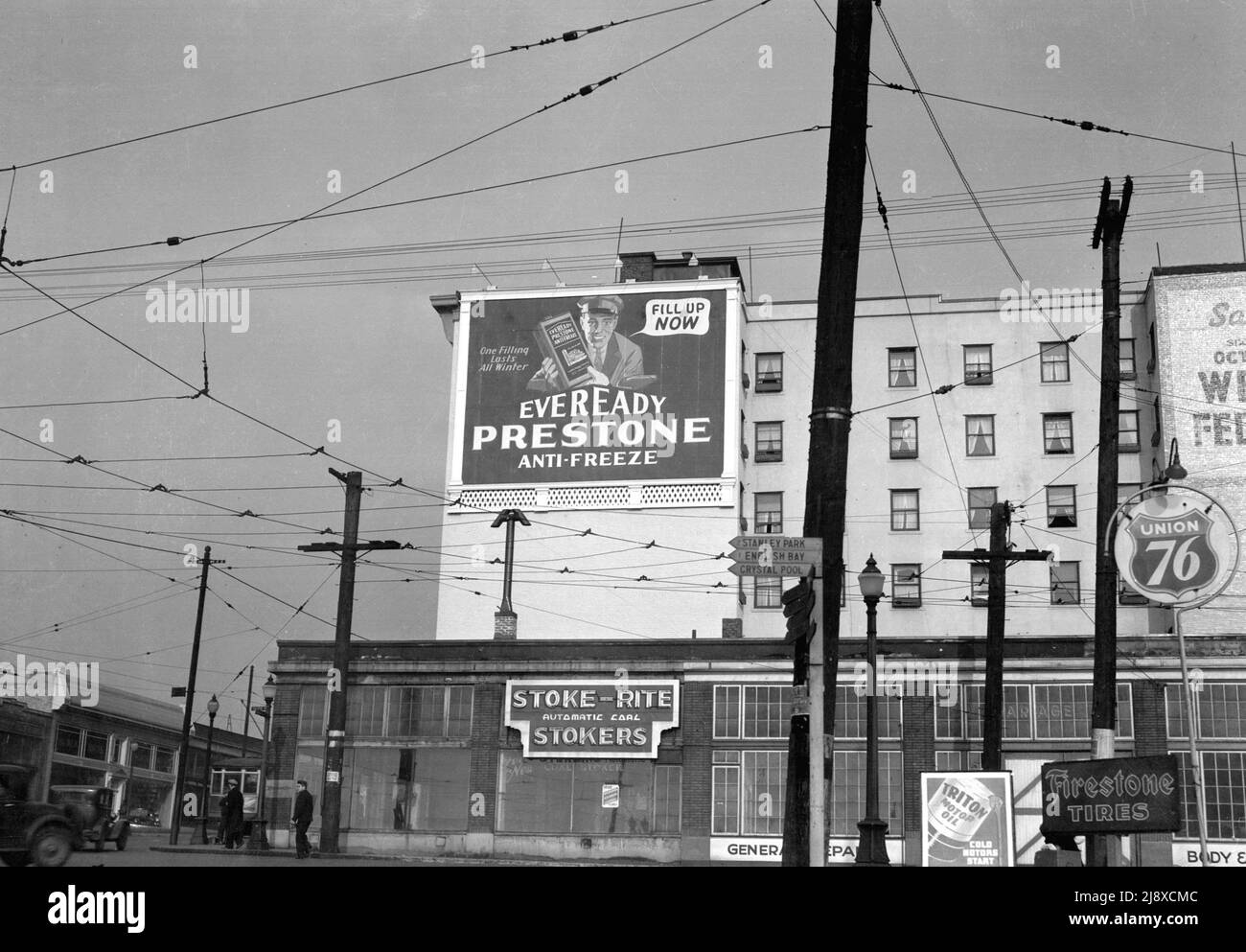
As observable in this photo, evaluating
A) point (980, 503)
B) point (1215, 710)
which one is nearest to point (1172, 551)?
point (1215, 710)

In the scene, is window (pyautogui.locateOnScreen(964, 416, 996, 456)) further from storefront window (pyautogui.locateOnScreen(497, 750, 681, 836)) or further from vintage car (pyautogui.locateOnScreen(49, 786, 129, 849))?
vintage car (pyautogui.locateOnScreen(49, 786, 129, 849))

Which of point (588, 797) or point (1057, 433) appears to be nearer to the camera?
point (588, 797)

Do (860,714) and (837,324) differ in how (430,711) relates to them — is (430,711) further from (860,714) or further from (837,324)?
(837,324)

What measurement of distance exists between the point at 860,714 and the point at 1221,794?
10.2 meters

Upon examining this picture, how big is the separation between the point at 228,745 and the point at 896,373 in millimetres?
60270

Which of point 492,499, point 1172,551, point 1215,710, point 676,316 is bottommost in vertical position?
point 1215,710

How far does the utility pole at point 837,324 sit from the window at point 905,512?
45.4m

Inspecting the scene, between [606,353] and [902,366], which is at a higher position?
[902,366]

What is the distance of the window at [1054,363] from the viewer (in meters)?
59.2

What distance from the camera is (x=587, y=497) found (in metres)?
55.7

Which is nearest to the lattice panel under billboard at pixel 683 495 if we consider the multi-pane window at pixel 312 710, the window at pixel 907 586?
the window at pixel 907 586

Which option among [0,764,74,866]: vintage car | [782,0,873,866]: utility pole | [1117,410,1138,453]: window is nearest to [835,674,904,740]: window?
[1117,410,1138,453]: window

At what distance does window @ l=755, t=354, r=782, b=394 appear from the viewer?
60562 millimetres
